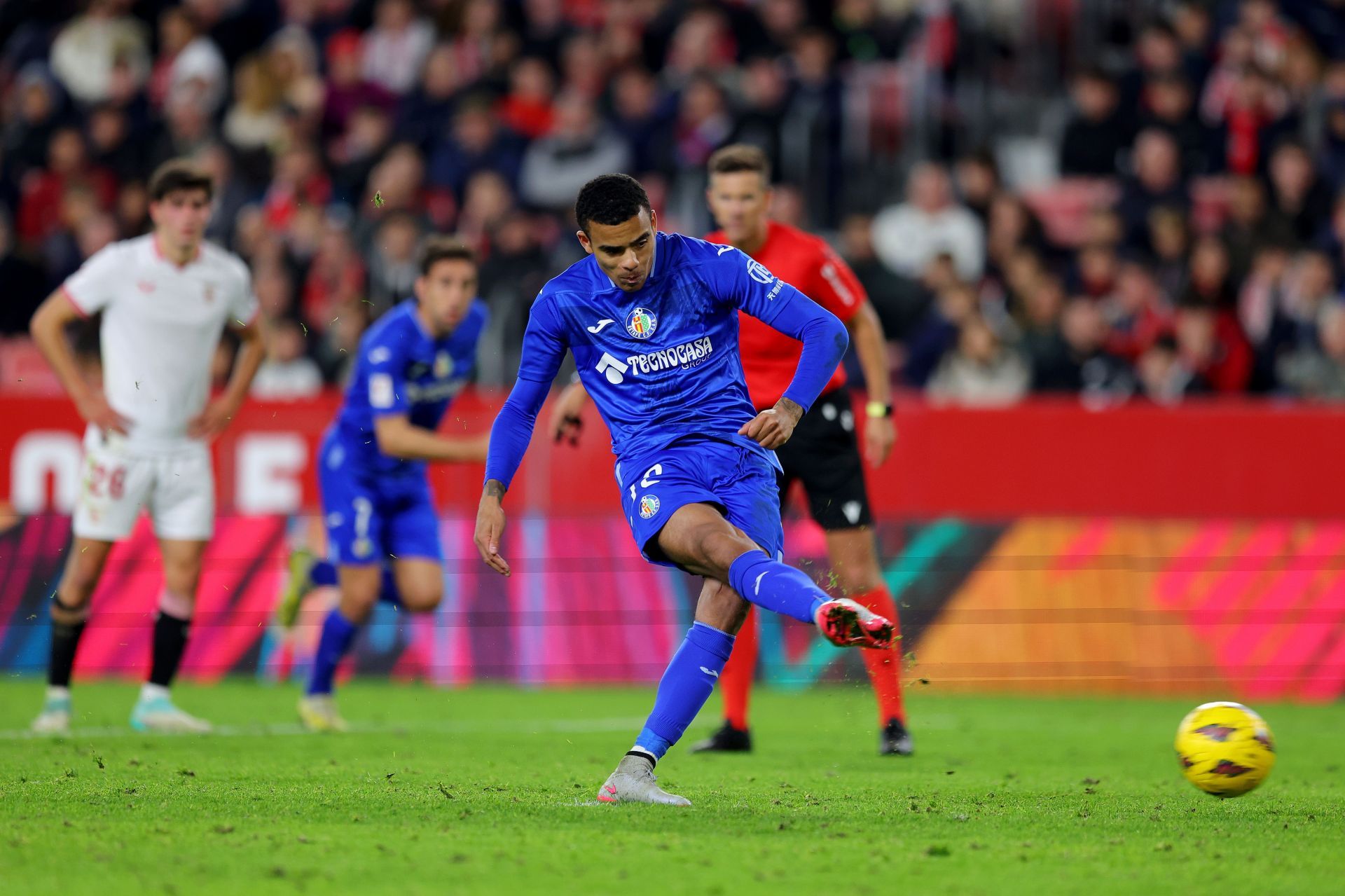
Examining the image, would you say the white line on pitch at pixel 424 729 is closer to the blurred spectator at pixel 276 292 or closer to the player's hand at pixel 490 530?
the player's hand at pixel 490 530

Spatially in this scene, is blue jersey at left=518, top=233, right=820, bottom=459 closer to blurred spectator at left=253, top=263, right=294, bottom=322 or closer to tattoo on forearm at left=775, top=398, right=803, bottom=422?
tattoo on forearm at left=775, top=398, right=803, bottom=422

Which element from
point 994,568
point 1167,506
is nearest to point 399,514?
point 994,568

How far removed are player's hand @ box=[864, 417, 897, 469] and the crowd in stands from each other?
5767 millimetres

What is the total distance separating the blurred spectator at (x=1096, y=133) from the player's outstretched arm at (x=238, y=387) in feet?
30.8

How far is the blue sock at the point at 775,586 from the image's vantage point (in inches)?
223

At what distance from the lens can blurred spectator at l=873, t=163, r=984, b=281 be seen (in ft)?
52.2

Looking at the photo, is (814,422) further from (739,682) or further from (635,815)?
(635,815)

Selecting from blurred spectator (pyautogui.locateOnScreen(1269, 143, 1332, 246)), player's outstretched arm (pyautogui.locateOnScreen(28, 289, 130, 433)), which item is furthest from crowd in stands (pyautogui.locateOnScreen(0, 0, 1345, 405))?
player's outstretched arm (pyautogui.locateOnScreen(28, 289, 130, 433))

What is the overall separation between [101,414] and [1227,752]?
598cm

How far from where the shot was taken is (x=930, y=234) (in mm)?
16016

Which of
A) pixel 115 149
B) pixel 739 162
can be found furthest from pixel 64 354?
pixel 115 149

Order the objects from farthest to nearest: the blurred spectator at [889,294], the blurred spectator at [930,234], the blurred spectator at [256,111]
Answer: the blurred spectator at [256,111]
the blurred spectator at [930,234]
the blurred spectator at [889,294]

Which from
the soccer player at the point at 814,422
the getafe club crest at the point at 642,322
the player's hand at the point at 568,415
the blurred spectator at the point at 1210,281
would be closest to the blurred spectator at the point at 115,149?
the blurred spectator at the point at 1210,281

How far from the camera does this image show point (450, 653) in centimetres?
1302
